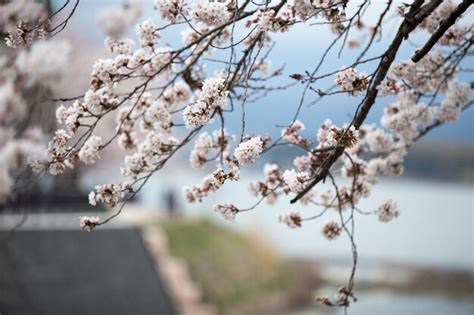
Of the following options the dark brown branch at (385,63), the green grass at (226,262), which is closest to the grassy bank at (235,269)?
the green grass at (226,262)

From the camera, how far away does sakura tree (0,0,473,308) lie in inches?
63.5

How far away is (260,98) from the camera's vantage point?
194cm

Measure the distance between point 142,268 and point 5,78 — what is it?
432 centimetres

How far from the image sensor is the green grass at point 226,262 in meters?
9.43

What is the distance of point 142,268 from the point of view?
7324 mm

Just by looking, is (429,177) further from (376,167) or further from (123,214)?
(376,167)

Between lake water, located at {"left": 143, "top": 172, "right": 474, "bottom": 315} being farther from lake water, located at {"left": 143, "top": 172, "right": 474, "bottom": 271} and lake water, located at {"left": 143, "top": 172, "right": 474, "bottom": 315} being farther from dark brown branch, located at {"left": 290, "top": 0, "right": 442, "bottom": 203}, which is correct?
dark brown branch, located at {"left": 290, "top": 0, "right": 442, "bottom": 203}

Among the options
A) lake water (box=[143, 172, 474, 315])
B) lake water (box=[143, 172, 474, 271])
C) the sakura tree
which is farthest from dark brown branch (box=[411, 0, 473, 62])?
lake water (box=[143, 172, 474, 271])

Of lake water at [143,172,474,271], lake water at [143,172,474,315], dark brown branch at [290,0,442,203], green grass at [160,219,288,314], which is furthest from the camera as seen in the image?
lake water at [143,172,474,271]

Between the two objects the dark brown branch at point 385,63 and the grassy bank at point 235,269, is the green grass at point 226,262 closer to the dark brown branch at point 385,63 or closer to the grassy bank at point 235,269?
the grassy bank at point 235,269

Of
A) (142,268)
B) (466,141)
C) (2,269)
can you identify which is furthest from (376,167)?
(466,141)

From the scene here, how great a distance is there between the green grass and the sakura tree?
703 cm

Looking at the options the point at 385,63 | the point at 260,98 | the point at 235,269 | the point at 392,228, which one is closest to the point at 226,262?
the point at 235,269

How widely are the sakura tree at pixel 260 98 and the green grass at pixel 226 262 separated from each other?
23.1 ft
